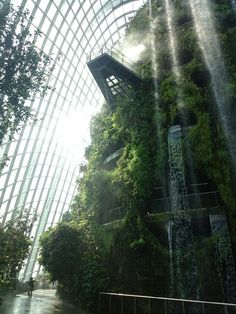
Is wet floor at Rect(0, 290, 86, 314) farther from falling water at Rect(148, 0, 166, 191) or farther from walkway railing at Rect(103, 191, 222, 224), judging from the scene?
falling water at Rect(148, 0, 166, 191)

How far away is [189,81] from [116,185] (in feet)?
25.0

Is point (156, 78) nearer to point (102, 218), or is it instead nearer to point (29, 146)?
point (102, 218)

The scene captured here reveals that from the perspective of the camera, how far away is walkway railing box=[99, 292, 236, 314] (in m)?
6.67

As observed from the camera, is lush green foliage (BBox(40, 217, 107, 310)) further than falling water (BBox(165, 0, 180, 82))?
No

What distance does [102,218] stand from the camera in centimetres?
1795

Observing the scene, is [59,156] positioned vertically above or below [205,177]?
above

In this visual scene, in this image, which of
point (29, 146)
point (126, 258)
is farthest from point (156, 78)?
point (29, 146)

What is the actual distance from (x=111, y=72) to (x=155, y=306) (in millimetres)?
15094

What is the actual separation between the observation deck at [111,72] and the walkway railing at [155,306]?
13.8 meters

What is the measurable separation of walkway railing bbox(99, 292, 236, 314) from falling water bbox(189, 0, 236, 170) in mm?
8152

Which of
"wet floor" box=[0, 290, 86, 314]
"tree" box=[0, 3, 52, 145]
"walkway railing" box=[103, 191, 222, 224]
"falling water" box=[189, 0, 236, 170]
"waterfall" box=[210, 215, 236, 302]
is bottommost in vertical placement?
"wet floor" box=[0, 290, 86, 314]

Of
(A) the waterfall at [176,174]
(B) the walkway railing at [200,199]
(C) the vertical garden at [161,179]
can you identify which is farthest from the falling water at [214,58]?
(A) the waterfall at [176,174]

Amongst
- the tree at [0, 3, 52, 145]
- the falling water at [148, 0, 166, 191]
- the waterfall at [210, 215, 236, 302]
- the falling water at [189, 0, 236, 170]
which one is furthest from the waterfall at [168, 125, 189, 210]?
the tree at [0, 3, 52, 145]

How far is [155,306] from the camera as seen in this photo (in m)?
7.95
